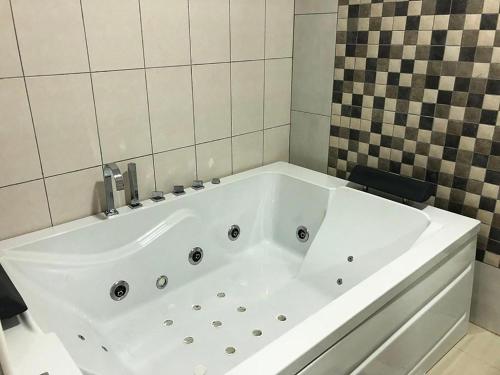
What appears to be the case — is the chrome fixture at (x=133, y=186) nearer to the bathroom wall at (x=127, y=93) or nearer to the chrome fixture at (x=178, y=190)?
the bathroom wall at (x=127, y=93)

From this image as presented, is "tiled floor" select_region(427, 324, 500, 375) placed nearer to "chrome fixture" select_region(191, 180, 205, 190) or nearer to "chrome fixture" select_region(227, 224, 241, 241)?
"chrome fixture" select_region(227, 224, 241, 241)

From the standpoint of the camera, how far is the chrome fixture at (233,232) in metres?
2.14

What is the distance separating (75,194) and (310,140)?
1248mm

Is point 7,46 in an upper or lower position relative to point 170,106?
upper

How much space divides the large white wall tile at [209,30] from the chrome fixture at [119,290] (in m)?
1.00

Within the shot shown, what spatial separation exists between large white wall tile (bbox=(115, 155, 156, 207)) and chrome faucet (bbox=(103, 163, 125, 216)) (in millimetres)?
77

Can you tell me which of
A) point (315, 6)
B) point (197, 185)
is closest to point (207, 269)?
point (197, 185)

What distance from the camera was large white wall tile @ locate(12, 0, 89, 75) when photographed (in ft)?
4.57

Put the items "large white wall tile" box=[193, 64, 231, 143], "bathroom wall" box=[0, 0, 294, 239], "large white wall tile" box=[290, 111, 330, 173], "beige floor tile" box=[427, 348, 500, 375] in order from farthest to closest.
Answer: "large white wall tile" box=[290, 111, 330, 173], "large white wall tile" box=[193, 64, 231, 143], "beige floor tile" box=[427, 348, 500, 375], "bathroom wall" box=[0, 0, 294, 239]

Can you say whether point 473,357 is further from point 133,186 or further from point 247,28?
point 247,28

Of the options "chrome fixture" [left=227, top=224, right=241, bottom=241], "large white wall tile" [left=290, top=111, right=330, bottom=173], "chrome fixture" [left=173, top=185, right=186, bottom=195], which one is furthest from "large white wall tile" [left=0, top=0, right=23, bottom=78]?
"large white wall tile" [left=290, top=111, right=330, bottom=173]

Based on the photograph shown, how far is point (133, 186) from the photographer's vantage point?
174 centimetres

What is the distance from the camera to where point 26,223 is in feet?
5.09

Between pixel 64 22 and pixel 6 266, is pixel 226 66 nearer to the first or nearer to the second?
pixel 64 22
